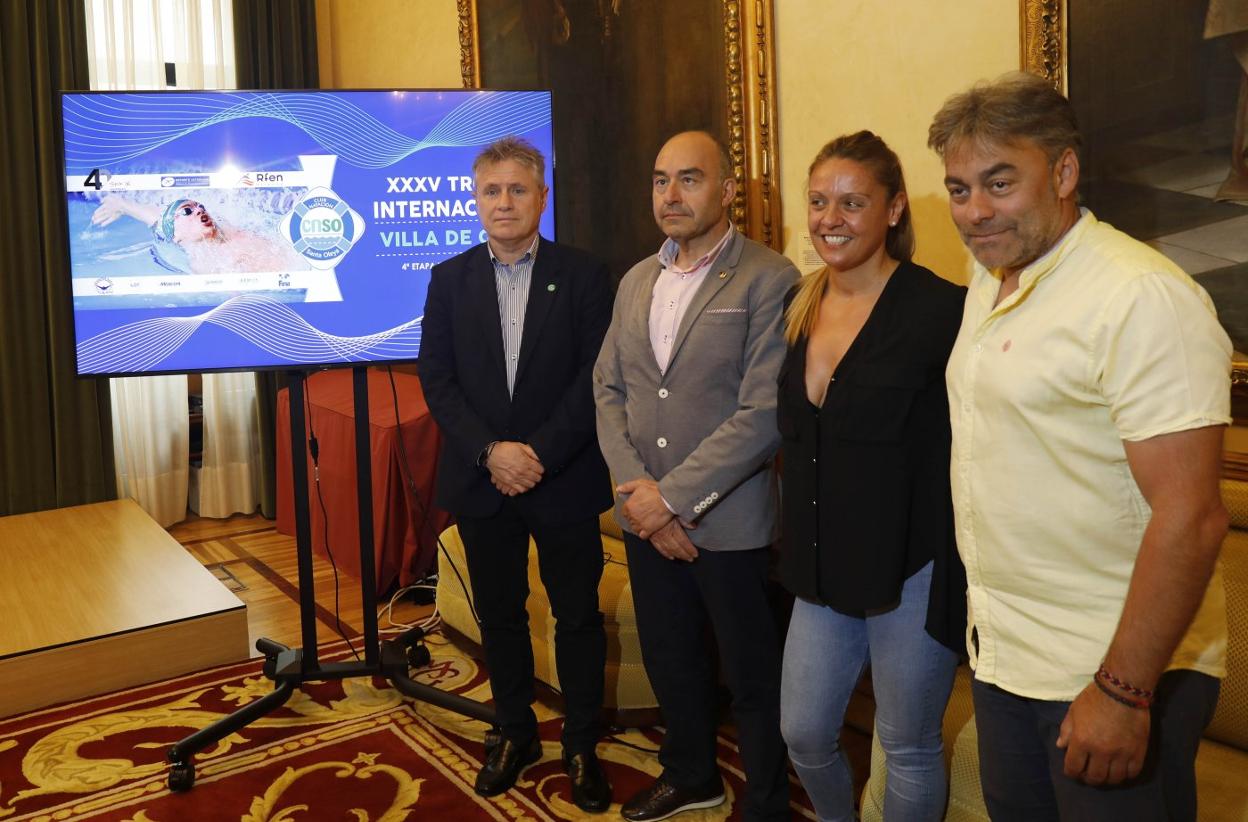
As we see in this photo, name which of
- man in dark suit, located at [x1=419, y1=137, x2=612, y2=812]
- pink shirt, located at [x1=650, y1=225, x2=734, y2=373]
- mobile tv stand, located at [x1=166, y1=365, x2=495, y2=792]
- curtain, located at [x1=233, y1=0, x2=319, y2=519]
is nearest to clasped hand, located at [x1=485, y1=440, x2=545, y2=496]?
man in dark suit, located at [x1=419, y1=137, x2=612, y2=812]

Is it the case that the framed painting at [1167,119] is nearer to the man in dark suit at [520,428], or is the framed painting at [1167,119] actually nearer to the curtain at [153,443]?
the man in dark suit at [520,428]

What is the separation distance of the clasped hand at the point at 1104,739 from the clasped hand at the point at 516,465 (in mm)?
1340

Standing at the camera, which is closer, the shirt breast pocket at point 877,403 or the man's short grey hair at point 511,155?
the shirt breast pocket at point 877,403

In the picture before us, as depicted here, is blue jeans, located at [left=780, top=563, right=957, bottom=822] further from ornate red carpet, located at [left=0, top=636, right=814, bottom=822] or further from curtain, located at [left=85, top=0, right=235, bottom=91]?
curtain, located at [left=85, top=0, right=235, bottom=91]

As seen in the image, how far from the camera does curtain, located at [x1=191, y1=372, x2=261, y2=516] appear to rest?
5.41 metres

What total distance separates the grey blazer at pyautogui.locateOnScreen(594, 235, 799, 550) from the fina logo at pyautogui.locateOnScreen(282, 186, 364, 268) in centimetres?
101

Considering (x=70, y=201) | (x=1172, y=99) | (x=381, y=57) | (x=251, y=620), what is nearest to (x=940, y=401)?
(x=1172, y=99)

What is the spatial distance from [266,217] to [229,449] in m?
3.06

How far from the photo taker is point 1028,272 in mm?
1263

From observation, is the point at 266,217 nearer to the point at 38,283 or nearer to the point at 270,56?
the point at 38,283

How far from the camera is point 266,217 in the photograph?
2725 millimetres

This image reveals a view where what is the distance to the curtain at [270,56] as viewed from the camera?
17.5 feet

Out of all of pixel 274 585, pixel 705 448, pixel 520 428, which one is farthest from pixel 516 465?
pixel 274 585

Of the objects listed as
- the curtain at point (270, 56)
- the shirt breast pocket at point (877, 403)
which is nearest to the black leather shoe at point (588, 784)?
the shirt breast pocket at point (877, 403)
